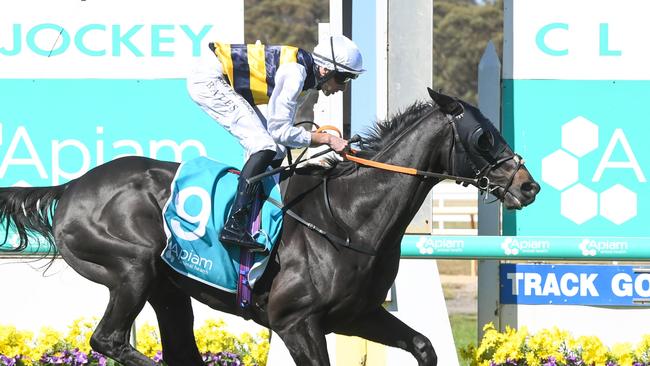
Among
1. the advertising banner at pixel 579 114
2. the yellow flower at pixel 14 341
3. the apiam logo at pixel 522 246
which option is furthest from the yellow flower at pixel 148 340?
the advertising banner at pixel 579 114

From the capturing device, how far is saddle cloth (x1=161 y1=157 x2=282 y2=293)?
5.00m

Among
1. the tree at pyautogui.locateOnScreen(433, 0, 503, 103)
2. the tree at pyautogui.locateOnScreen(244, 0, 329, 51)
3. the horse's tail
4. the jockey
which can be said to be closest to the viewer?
the jockey

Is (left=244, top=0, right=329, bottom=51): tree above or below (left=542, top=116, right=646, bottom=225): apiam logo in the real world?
above

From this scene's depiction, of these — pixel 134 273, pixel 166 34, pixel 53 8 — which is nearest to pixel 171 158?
pixel 166 34

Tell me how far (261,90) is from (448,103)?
0.88m

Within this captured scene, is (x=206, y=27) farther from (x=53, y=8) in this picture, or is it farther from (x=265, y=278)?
(x=265, y=278)

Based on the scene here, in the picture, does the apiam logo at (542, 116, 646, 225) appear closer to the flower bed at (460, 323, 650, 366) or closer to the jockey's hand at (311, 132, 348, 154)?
the flower bed at (460, 323, 650, 366)

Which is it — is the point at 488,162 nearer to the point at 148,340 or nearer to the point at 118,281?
the point at 118,281

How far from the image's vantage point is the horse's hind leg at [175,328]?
5.50m

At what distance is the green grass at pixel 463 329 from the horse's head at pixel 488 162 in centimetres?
344

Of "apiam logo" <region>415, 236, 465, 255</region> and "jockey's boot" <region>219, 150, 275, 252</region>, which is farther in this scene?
"apiam logo" <region>415, 236, 465, 255</region>

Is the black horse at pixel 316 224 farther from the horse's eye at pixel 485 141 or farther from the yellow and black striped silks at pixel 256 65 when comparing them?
the yellow and black striped silks at pixel 256 65

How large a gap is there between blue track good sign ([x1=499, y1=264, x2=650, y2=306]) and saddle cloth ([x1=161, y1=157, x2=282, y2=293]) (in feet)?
7.22

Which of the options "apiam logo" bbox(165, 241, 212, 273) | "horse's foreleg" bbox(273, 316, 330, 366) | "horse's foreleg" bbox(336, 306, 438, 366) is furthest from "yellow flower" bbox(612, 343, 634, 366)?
"apiam logo" bbox(165, 241, 212, 273)
